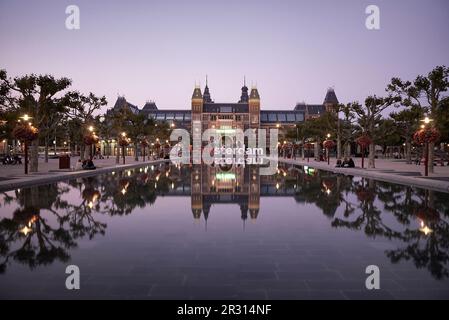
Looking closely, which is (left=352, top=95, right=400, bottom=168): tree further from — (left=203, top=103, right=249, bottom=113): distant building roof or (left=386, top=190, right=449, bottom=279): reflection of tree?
(left=203, top=103, right=249, bottom=113): distant building roof

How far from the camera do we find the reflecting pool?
17.2ft

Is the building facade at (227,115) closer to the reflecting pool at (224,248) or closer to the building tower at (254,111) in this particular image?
the building tower at (254,111)

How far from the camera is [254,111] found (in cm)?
15125

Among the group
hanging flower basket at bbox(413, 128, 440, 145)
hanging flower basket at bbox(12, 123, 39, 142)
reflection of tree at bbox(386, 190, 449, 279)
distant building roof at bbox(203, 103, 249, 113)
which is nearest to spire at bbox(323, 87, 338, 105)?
distant building roof at bbox(203, 103, 249, 113)

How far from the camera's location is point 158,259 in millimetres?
6578

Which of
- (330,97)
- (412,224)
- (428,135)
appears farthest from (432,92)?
(330,97)

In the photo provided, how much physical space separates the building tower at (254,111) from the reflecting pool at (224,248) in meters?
138

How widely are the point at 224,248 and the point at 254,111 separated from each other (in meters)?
146

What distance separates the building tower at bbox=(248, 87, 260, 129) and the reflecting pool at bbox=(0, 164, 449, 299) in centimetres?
13772

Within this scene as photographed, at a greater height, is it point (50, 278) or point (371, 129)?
point (371, 129)
